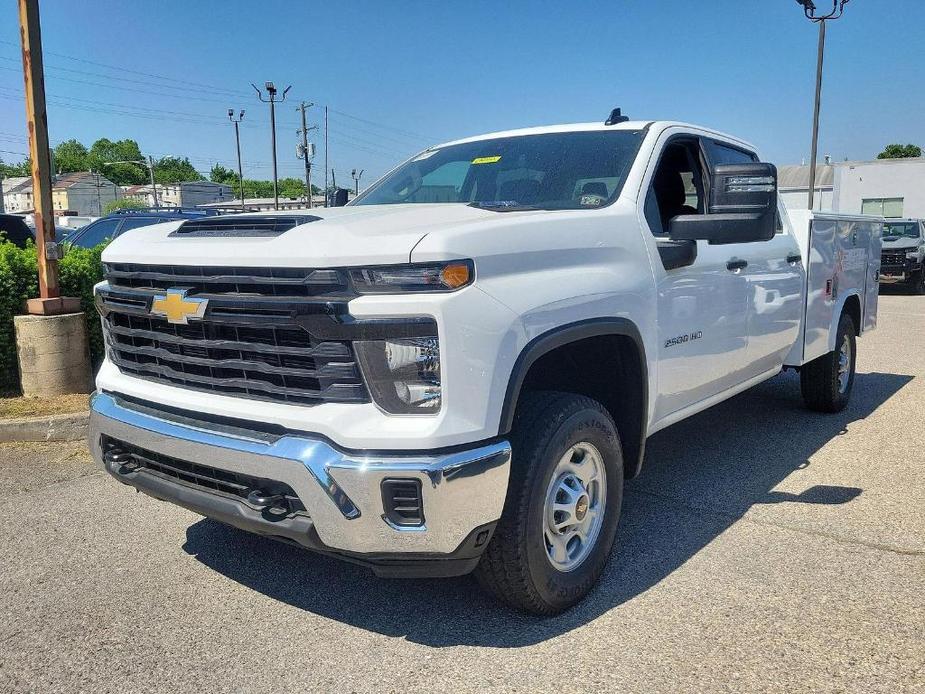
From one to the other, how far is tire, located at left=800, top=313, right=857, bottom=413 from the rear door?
1.05 meters

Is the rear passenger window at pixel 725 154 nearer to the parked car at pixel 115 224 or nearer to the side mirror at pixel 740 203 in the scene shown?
the side mirror at pixel 740 203

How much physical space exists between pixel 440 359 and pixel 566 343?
26.6 inches

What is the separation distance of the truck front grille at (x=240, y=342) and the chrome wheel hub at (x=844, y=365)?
5.02 metres

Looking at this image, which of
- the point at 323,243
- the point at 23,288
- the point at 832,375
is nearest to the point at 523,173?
the point at 323,243

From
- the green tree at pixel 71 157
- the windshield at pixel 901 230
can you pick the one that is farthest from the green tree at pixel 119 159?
the windshield at pixel 901 230

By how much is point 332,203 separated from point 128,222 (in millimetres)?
8139

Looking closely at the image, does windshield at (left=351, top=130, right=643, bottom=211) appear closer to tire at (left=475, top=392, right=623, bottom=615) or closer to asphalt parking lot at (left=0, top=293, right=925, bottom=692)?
tire at (left=475, top=392, right=623, bottom=615)

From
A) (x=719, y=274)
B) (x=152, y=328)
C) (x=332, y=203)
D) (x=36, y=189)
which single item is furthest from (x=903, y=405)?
(x=36, y=189)

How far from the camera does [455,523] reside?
2566 millimetres

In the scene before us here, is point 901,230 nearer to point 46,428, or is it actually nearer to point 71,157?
point 46,428

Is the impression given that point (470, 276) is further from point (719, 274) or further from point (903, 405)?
point (903, 405)

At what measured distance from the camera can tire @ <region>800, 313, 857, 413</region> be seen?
618 centimetres

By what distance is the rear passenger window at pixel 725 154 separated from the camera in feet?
14.8

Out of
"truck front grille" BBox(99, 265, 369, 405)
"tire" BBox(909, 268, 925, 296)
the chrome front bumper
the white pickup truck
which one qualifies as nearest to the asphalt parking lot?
the white pickup truck
